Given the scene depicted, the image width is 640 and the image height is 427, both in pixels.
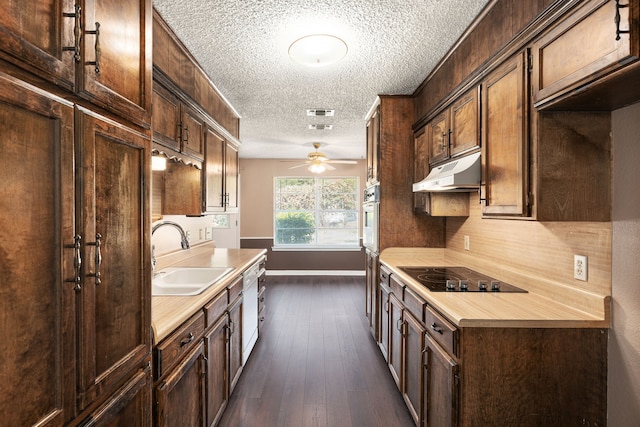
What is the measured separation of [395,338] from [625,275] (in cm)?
156

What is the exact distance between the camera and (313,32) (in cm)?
215

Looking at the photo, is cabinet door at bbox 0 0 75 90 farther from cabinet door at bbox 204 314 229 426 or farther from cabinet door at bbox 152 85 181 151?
cabinet door at bbox 204 314 229 426

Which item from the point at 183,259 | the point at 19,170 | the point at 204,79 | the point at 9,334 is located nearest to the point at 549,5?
the point at 19,170

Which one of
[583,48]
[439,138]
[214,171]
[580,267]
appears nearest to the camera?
[583,48]

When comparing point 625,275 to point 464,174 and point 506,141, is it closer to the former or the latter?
point 506,141

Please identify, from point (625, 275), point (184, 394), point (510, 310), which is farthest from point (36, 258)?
point (625, 275)

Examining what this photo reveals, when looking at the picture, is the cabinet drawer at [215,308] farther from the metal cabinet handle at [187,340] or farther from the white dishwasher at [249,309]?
the white dishwasher at [249,309]

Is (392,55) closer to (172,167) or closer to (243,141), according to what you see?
(172,167)

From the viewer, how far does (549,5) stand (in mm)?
1400

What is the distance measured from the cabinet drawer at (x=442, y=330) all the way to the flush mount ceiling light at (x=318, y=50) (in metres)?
1.78

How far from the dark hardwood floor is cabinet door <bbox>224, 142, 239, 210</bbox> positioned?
5.00 ft

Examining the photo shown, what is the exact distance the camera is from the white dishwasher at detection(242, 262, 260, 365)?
2816 mm

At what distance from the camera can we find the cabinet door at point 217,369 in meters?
1.90

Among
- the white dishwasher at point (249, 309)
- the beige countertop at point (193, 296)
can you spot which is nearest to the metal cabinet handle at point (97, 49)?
the beige countertop at point (193, 296)
